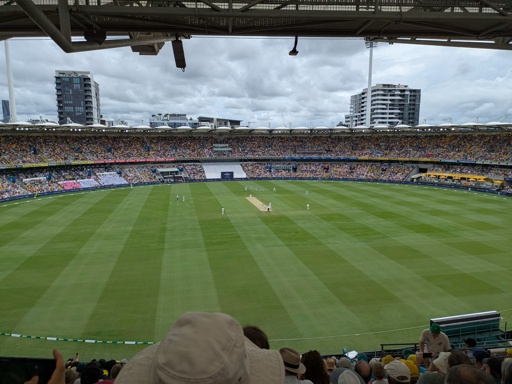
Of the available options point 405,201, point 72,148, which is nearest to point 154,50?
point 405,201

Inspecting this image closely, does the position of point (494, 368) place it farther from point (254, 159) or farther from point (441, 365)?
point (254, 159)

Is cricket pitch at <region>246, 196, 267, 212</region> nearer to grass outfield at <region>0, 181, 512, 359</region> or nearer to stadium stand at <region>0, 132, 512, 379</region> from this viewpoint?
grass outfield at <region>0, 181, 512, 359</region>

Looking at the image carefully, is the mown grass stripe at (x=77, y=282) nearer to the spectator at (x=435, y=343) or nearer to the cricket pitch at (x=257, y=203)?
the spectator at (x=435, y=343)

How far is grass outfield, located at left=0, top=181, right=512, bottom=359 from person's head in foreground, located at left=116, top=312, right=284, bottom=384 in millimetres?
11722

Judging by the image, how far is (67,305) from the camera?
15227 mm

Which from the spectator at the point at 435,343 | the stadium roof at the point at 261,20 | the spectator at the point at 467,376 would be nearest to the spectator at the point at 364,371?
the spectator at the point at 435,343

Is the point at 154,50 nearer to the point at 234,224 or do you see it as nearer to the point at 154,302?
the point at 154,302

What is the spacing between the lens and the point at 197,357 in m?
1.38

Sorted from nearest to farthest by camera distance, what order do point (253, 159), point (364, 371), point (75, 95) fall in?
point (364, 371), point (253, 159), point (75, 95)

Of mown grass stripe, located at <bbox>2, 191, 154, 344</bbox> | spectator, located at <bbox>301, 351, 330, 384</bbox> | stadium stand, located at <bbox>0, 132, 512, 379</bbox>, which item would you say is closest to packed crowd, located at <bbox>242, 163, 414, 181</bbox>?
stadium stand, located at <bbox>0, 132, 512, 379</bbox>

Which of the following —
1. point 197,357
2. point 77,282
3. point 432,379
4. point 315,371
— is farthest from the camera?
point 77,282

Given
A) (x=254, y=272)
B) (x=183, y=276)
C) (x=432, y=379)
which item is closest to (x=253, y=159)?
(x=254, y=272)

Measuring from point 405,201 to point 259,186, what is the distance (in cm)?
2174

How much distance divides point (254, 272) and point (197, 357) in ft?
58.4
